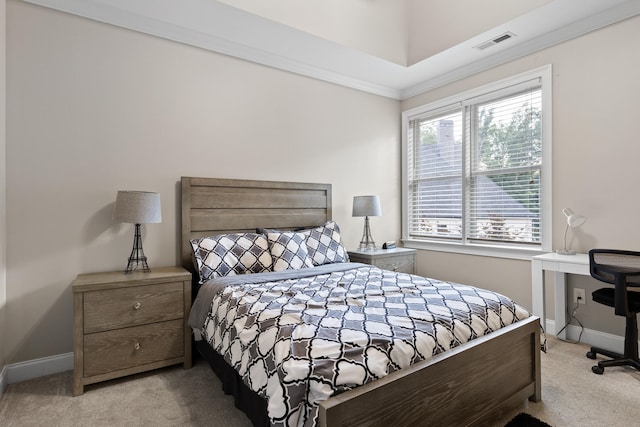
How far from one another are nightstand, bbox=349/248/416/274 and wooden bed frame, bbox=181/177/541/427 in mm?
1454

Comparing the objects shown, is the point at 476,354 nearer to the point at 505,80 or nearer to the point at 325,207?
the point at 325,207

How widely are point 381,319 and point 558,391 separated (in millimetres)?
1392

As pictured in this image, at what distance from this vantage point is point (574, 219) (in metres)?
2.77

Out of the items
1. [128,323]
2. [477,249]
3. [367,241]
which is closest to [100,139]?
[128,323]

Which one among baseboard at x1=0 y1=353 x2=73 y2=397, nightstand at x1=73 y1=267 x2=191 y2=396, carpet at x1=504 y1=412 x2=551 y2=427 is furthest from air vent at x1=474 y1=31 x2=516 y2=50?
baseboard at x1=0 y1=353 x2=73 y2=397

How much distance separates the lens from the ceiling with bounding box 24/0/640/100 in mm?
2568

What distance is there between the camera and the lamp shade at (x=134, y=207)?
2373 millimetres

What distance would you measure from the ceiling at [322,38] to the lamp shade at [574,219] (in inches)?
59.0

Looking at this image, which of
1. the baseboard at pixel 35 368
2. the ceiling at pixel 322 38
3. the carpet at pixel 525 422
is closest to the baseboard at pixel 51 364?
the baseboard at pixel 35 368

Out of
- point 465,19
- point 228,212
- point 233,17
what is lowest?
point 228,212

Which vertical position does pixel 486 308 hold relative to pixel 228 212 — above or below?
below

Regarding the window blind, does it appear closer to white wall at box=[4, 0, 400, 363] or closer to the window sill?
the window sill

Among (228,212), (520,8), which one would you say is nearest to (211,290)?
(228,212)

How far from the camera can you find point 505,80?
333 centimetres
